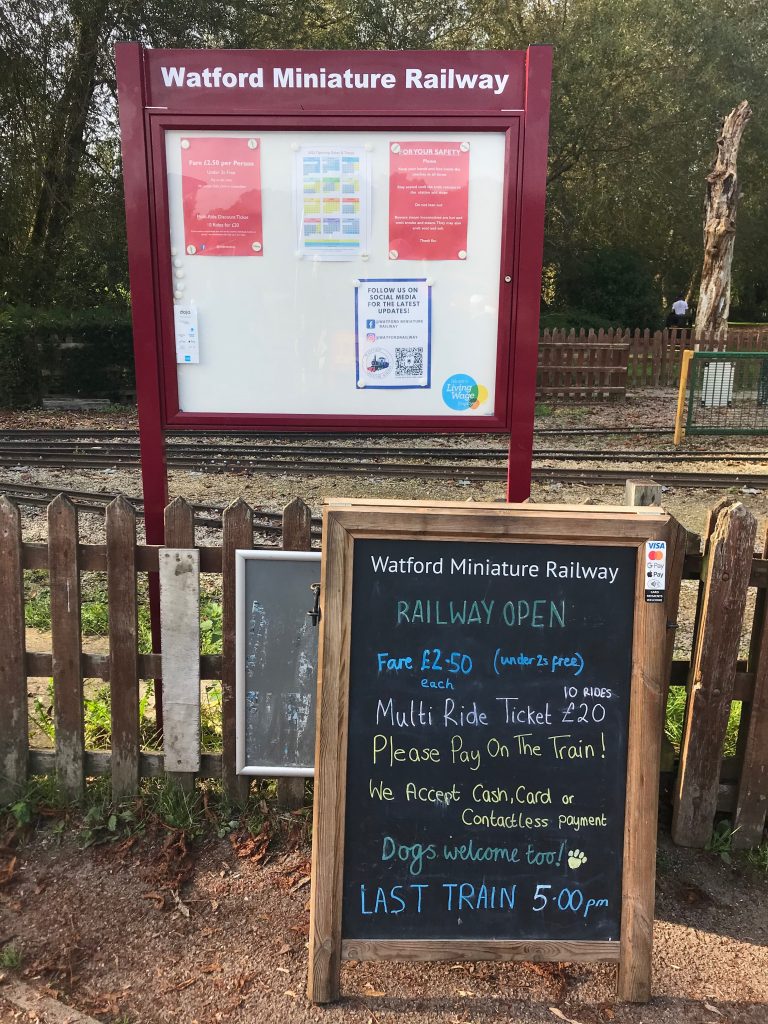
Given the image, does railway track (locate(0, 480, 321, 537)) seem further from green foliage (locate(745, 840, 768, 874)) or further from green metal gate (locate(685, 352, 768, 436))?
green metal gate (locate(685, 352, 768, 436))

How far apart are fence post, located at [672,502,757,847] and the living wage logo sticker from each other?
1.16 m

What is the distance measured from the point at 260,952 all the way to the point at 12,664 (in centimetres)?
151

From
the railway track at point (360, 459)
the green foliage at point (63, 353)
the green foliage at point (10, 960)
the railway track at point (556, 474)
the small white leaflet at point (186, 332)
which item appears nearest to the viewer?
the green foliage at point (10, 960)

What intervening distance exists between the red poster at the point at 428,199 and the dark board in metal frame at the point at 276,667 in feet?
4.67

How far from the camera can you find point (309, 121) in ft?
10.9

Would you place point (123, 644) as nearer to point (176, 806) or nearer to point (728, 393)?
point (176, 806)

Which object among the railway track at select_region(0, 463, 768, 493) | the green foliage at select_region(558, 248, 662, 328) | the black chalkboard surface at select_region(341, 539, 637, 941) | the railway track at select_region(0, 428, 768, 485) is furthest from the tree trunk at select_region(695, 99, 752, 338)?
the black chalkboard surface at select_region(341, 539, 637, 941)

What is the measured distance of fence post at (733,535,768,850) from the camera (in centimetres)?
312

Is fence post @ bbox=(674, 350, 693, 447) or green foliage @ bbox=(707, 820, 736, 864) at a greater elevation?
fence post @ bbox=(674, 350, 693, 447)

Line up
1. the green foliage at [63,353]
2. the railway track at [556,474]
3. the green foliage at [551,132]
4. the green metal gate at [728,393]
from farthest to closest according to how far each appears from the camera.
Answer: the green foliage at [551,132]
the green foliage at [63,353]
the green metal gate at [728,393]
the railway track at [556,474]

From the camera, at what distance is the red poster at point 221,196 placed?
3377mm

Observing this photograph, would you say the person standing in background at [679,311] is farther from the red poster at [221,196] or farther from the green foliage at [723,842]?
the green foliage at [723,842]

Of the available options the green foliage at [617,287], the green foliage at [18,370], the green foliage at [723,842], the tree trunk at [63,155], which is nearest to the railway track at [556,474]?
the green foliage at [723,842]

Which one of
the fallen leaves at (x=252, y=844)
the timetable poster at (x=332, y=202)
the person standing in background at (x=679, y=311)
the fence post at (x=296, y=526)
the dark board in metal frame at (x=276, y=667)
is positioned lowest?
the fallen leaves at (x=252, y=844)
